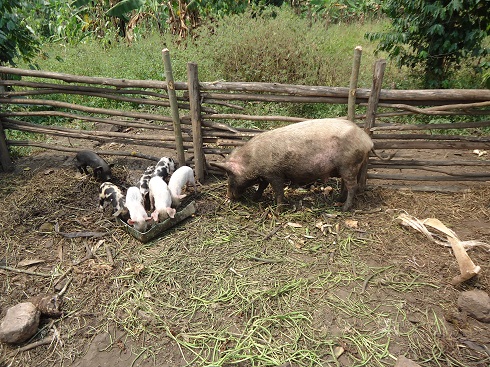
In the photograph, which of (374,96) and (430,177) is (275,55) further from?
(430,177)

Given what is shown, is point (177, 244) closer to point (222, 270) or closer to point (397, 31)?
point (222, 270)

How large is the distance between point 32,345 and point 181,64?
7.13m

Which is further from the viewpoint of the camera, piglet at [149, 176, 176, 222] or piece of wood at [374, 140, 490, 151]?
piece of wood at [374, 140, 490, 151]

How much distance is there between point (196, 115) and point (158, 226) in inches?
67.4

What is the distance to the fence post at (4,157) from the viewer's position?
5652mm

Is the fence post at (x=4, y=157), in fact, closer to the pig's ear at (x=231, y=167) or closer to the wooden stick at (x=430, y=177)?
the pig's ear at (x=231, y=167)


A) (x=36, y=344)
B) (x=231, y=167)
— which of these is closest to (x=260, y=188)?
(x=231, y=167)

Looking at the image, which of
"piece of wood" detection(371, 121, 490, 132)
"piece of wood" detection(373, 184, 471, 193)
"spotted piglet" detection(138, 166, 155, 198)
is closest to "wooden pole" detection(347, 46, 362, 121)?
"piece of wood" detection(371, 121, 490, 132)

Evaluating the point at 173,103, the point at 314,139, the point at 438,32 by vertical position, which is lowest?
the point at 314,139

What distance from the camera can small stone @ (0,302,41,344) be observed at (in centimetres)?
290

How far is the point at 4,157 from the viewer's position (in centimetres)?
571

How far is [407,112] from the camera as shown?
14.6ft

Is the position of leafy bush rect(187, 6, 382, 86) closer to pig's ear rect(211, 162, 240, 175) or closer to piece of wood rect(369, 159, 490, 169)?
piece of wood rect(369, 159, 490, 169)

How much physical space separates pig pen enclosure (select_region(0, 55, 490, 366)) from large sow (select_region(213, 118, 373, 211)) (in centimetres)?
42
